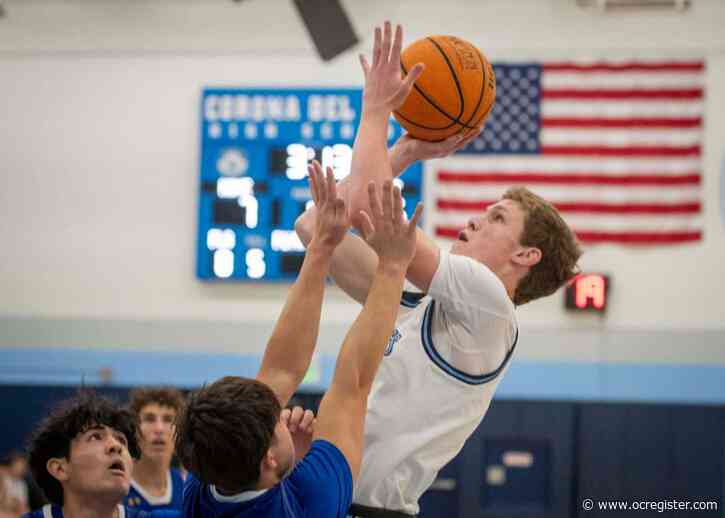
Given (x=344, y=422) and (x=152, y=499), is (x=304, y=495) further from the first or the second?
(x=152, y=499)

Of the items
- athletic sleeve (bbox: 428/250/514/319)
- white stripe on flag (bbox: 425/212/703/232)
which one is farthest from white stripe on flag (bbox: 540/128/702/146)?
athletic sleeve (bbox: 428/250/514/319)

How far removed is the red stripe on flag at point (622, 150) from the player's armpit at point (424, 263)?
21.1 feet

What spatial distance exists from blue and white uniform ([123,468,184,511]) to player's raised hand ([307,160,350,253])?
301cm

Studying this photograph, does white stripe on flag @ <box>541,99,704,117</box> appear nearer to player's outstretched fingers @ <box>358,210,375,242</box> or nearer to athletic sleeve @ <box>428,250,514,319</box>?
athletic sleeve @ <box>428,250,514,319</box>

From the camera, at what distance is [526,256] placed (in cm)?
322

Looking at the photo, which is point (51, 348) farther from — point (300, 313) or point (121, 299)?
point (300, 313)

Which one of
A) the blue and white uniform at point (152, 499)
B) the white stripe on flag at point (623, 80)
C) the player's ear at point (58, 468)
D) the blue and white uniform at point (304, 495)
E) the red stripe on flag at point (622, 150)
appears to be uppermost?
the white stripe on flag at point (623, 80)

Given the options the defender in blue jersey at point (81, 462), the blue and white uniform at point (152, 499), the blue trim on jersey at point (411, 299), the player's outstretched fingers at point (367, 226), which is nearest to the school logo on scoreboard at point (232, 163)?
the blue and white uniform at point (152, 499)

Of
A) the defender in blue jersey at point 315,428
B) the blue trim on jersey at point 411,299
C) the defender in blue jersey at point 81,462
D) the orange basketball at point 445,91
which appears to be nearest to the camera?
the defender in blue jersey at point 315,428

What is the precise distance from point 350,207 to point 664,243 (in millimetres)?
6749

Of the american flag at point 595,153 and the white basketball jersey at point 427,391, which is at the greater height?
the american flag at point 595,153

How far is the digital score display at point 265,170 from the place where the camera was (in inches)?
346

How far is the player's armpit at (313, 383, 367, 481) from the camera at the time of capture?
2.55m

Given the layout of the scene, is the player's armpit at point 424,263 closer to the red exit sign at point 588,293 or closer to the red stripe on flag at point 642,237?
the red exit sign at point 588,293
